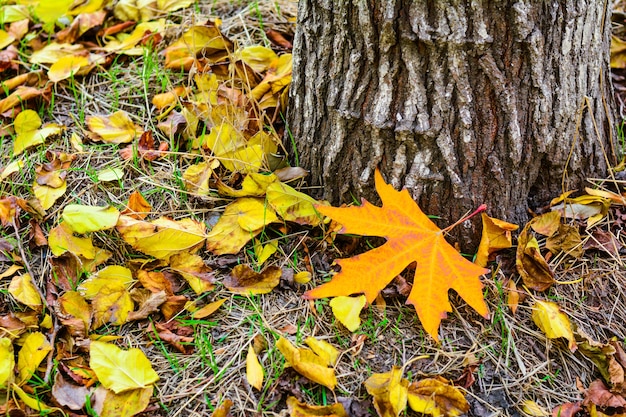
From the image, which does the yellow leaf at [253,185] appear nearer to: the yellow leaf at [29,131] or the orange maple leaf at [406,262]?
the orange maple leaf at [406,262]

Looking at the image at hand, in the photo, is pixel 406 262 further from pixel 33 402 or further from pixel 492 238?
pixel 33 402

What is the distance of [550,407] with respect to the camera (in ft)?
5.03

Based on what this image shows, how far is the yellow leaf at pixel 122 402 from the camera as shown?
1.45 metres

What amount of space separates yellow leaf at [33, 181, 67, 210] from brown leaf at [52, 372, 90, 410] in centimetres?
62

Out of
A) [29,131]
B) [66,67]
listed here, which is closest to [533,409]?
[29,131]

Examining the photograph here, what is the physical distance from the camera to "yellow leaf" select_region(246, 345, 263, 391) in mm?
1504

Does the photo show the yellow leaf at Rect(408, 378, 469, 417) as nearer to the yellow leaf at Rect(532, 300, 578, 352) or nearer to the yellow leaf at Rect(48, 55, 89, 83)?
the yellow leaf at Rect(532, 300, 578, 352)

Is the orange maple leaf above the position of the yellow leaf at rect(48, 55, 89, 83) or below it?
below

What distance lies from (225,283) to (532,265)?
0.89 metres

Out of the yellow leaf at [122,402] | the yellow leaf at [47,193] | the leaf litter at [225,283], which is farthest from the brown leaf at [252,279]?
the yellow leaf at [47,193]

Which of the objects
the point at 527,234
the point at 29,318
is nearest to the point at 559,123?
the point at 527,234

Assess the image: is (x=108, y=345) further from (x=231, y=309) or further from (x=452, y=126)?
(x=452, y=126)

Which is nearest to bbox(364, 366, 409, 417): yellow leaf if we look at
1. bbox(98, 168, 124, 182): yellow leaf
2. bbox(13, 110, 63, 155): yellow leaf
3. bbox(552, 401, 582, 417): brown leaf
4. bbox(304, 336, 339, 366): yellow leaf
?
bbox(304, 336, 339, 366): yellow leaf

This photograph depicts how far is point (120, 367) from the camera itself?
152 centimetres
